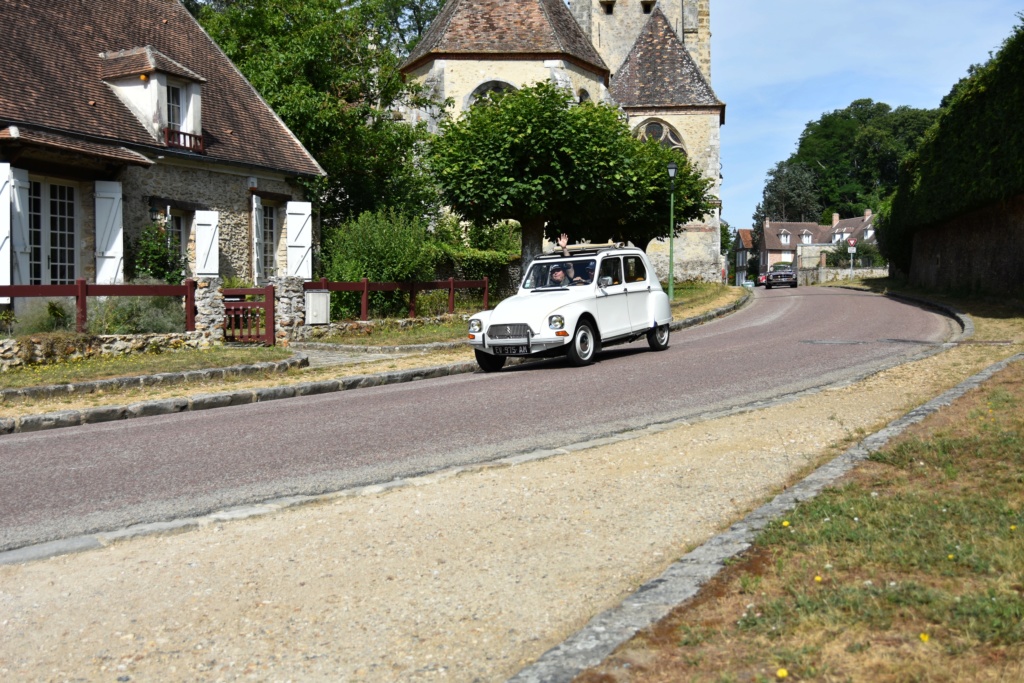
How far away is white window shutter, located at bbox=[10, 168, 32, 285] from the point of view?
17.1 m

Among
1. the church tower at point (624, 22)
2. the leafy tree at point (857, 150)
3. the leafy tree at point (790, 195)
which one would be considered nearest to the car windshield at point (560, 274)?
the church tower at point (624, 22)

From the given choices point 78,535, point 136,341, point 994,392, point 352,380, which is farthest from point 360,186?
point 78,535

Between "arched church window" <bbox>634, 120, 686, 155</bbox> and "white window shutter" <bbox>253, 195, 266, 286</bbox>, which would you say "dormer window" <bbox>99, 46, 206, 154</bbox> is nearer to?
"white window shutter" <bbox>253, 195, 266, 286</bbox>

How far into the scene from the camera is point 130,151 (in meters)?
19.1

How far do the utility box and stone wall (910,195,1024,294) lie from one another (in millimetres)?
17089

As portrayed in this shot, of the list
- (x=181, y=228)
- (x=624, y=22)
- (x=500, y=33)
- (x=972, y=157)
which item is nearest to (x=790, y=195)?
(x=624, y=22)

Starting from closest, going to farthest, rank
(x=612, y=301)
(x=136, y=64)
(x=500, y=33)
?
(x=612, y=301), (x=136, y=64), (x=500, y=33)

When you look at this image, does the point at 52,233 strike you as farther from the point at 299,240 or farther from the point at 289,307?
the point at 299,240

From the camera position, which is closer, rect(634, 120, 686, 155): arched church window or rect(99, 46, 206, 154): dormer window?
rect(99, 46, 206, 154): dormer window

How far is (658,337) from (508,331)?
12.1 ft

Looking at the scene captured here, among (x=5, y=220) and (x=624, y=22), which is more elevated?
(x=624, y=22)

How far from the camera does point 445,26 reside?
34.2 metres

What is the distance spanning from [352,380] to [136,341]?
3975mm

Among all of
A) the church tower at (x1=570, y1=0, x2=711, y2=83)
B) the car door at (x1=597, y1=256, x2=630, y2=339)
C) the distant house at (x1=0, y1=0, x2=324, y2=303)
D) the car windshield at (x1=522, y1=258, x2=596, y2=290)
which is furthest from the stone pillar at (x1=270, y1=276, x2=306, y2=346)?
the church tower at (x1=570, y1=0, x2=711, y2=83)
